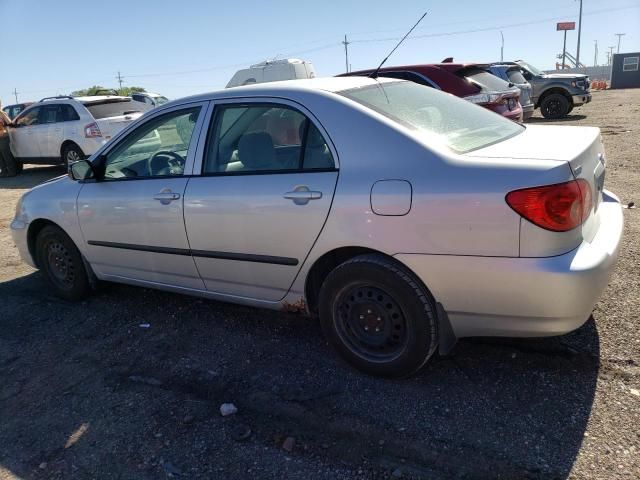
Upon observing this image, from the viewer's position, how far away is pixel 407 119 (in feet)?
9.87

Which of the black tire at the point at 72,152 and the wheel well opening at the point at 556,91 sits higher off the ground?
the wheel well opening at the point at 556,91

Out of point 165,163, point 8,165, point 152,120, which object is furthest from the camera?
point 8,165

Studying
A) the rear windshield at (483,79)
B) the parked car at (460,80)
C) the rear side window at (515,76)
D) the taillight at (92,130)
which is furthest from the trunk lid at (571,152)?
the rear side window at (515,76)

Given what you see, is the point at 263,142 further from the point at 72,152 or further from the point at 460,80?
the point at 72,152

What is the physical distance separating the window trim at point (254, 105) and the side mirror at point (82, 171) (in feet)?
3.42

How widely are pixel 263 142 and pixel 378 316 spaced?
132 centimetres

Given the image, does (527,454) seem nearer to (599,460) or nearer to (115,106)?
(599,460)

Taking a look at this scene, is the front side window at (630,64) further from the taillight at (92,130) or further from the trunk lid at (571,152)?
the trunk lid at (571,152)

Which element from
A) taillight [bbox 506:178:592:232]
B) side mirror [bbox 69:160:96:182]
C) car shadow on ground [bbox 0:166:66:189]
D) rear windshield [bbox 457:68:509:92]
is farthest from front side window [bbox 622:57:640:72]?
side mirror [bbox 69:160:96:182]

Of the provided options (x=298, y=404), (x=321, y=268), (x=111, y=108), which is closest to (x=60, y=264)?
(x=321, y=268)

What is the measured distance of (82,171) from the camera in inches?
160

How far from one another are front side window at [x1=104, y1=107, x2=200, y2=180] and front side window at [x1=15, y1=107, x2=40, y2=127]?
388 inches

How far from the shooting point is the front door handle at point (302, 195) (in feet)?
9.79

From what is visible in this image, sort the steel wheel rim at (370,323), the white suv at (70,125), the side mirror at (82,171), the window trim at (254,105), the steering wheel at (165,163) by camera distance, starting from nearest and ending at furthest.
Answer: the steel wheel rim at (370,323) < the window trim at (254,105) < the steering wheel at (165,163) < the side mirror at (82,171) < the white suv at (70,125)
